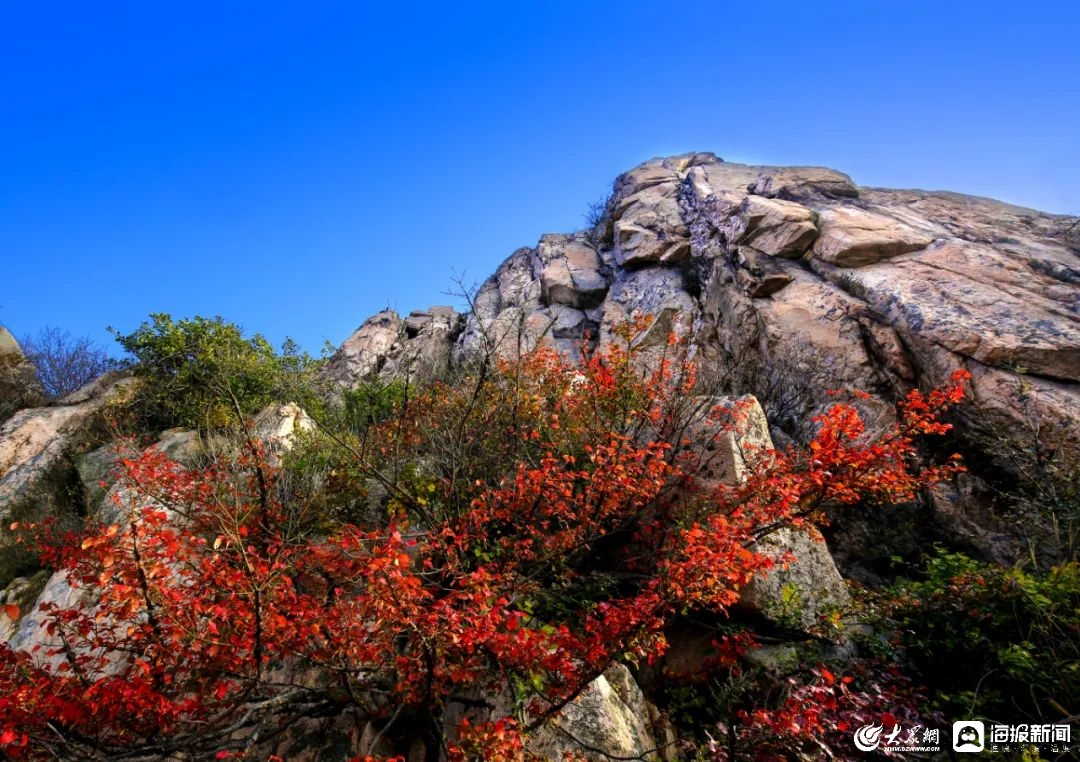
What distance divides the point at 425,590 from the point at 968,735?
612 cm

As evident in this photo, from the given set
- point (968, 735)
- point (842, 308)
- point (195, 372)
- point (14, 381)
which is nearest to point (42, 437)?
point (195, 372)

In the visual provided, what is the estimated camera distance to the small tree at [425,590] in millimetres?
4766

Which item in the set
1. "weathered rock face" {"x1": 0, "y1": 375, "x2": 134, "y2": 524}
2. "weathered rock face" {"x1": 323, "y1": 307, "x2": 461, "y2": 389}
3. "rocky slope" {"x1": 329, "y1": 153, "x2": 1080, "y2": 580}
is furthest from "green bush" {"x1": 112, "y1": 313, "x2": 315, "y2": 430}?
"weathered rock face" {"x1": 323, "y1": 307, "x2": 461, "y2": 389}

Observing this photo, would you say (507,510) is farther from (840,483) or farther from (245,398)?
(245,398)

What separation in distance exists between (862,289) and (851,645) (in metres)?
10.2

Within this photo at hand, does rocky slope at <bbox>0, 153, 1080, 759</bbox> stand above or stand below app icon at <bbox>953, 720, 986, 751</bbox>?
above

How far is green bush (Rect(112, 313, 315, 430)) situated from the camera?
14547mm

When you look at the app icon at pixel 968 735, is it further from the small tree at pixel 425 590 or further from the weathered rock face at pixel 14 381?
the weathered rock face at pixel 14 381

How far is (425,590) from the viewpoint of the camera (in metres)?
5.07

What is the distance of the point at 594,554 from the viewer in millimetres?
8586

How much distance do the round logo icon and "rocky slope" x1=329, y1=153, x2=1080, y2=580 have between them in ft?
15.9

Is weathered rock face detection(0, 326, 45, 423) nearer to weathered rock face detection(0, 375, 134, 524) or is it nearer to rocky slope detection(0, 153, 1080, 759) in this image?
rocky slope detection(0, 153, 1080, 759)

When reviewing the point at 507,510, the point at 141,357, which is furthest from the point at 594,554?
the point at 141,357

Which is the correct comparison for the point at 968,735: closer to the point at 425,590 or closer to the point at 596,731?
the point at 596,731
